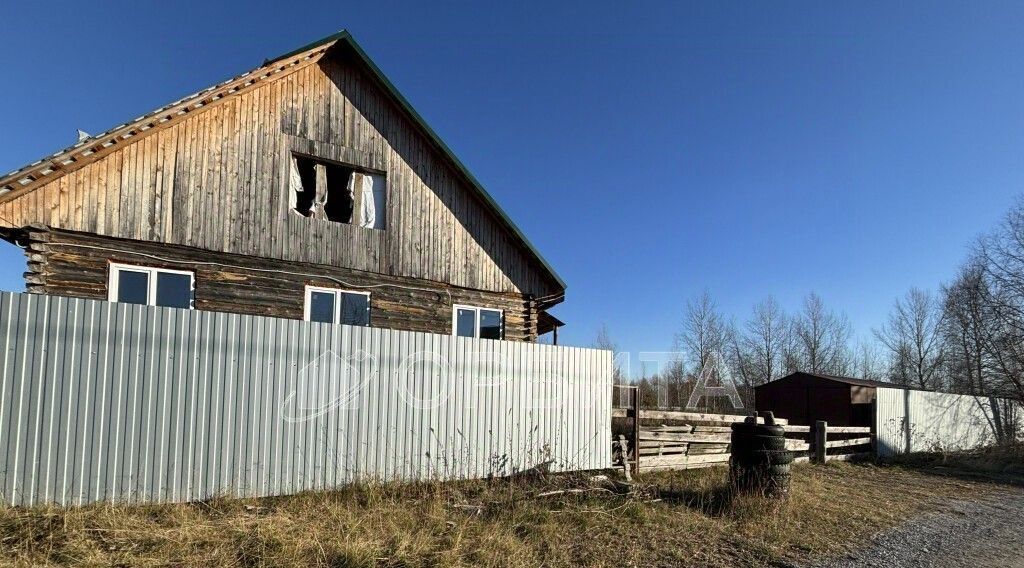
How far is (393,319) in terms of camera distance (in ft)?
38.2

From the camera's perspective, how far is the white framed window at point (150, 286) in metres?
9.25

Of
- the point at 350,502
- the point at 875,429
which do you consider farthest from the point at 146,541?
the point at 875,429

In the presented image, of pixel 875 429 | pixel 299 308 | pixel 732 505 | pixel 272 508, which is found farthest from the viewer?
pixel 875 429

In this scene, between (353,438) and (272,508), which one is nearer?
(272,508)

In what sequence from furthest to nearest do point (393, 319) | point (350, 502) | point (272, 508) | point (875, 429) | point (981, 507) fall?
point (875, 429)
point (393, 319)
point (981, 507)
point (350, 502)
point (272, 508)

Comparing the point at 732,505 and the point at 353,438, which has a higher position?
the point at 353,438

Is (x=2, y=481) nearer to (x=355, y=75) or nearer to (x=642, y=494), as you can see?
(x=642, y=494)

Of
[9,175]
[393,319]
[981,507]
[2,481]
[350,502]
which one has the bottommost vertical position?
[981,507]

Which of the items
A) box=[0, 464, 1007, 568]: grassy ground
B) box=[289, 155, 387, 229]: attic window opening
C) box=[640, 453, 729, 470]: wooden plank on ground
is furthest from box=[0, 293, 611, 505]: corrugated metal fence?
box=[289, 155, 387, 229]: attic window opening

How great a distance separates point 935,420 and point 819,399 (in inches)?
137

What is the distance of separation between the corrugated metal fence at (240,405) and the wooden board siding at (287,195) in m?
4.06

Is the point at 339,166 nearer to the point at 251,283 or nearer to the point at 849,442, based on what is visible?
the point at 251,283

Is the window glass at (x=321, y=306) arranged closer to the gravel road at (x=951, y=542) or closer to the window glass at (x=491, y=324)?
the window glass at (x=491, y=324)

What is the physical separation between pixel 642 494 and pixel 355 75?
9663 millimetres
